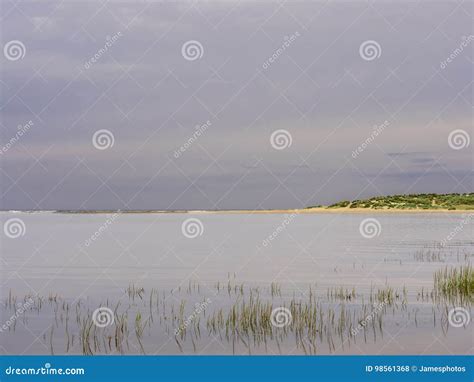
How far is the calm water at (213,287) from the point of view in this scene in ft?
71.3

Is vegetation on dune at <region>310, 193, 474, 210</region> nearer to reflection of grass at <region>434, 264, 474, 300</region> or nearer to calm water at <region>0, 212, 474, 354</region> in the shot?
calm water at <region>0, 212, 474, 354</region>

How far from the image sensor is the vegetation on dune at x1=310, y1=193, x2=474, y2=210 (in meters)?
155

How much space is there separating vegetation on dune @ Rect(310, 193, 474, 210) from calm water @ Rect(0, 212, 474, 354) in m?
97.9

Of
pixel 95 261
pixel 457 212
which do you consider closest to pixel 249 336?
pixel 95 261

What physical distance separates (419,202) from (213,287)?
5394 inches

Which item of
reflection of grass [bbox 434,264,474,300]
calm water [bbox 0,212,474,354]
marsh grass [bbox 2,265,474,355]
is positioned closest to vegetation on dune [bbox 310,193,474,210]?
calm water [bbox 0,212,474,354]

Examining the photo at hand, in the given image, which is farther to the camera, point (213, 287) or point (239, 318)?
point (213, 287)

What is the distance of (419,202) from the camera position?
163 m

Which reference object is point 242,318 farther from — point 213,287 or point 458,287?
point 458,287

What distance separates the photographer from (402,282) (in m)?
33.6

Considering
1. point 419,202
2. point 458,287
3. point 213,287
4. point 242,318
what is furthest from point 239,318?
point 419,202

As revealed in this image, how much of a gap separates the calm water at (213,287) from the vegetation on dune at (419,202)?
97863mm

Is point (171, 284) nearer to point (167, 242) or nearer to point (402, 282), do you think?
point (402, 282)
